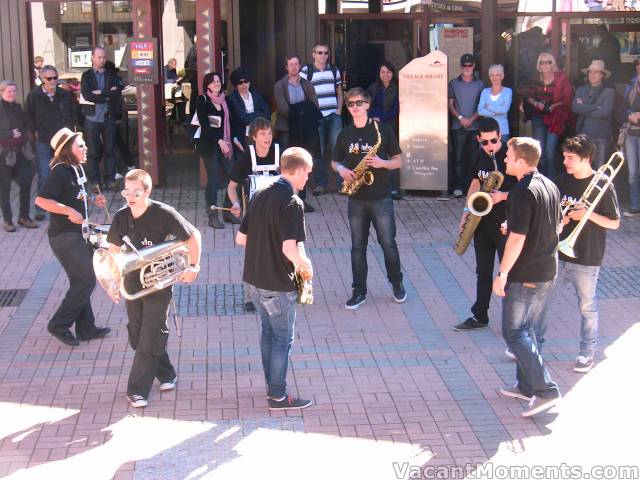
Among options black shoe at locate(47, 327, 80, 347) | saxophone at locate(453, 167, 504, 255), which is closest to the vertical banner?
saxophone at locate(453, 167, 504, 255)

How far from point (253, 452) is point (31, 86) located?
988 cm

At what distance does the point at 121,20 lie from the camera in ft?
48.8

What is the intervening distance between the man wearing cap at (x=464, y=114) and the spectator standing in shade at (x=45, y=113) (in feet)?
15.4

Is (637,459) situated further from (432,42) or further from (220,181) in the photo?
(432,42)

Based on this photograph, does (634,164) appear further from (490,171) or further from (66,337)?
(66,337)

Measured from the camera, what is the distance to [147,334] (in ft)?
22.6

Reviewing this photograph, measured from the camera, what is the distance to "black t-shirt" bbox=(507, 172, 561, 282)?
21.5 feet

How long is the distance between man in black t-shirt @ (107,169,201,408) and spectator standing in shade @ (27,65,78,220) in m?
5.81

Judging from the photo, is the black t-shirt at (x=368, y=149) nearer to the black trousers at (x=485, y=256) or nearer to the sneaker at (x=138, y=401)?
the black trousers at (x=485, y=256)

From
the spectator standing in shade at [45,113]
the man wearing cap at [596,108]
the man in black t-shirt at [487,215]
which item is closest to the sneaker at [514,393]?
the man in black t-shirt at [487,215]

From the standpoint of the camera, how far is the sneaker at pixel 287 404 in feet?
22.7

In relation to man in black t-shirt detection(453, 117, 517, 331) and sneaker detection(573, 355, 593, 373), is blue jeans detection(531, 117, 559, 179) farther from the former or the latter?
sneaker detection(573, 355, 593, 373)

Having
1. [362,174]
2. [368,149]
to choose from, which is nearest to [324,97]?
[368,149]

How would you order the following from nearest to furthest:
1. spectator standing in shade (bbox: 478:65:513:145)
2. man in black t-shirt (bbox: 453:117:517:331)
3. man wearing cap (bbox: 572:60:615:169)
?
man in black t-shirt (bbox: 453:117:517:331), man wearing cap (bbox: 572:60:615:169), spectator standing in shade (bbox: 478:65:513:145)
